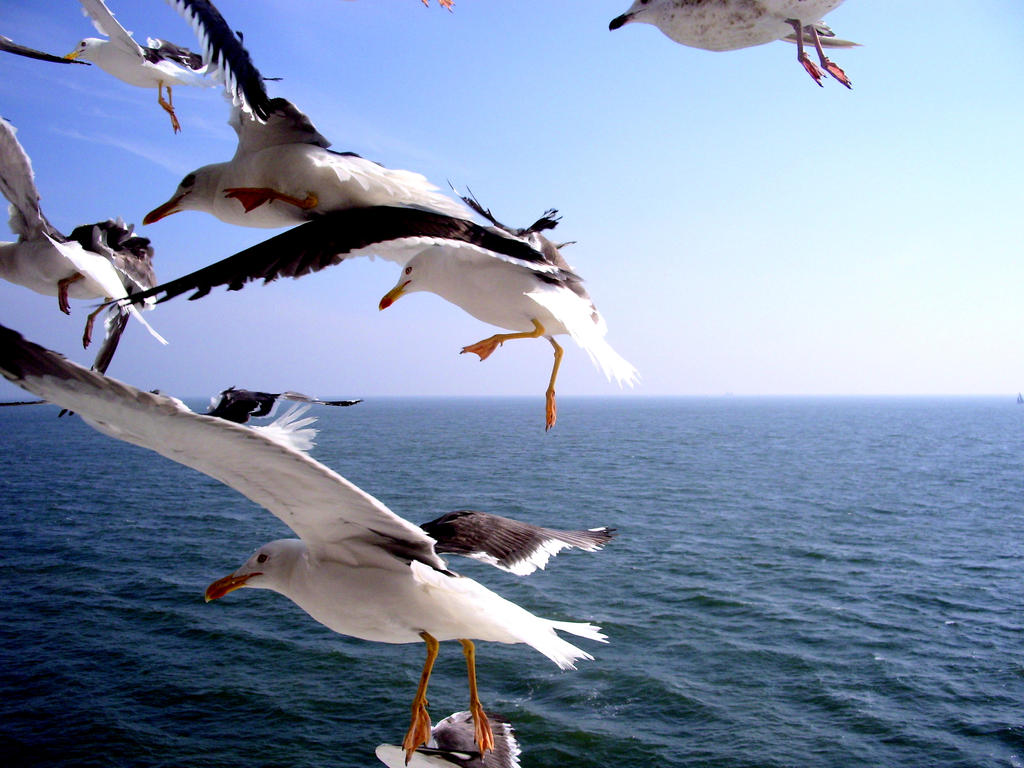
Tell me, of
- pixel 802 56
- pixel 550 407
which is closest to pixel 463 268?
pixel 550 407

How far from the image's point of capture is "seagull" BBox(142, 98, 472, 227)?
3.09 meters

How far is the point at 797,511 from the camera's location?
201ft

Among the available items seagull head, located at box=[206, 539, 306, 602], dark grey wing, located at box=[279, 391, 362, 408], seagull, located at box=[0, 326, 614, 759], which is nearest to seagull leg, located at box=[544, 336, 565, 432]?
seagull, located at box=[0, 326, 614, 759]

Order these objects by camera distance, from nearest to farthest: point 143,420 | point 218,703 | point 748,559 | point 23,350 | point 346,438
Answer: point 23,350, point 143,420, point 218,703, point 748,559, point 346,438

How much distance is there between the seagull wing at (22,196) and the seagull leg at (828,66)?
3.43 metres

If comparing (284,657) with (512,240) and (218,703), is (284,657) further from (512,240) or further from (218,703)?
(512,240)

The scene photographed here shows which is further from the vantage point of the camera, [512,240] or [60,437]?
[60,437]

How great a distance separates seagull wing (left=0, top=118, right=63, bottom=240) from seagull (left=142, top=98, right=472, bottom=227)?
0.86m

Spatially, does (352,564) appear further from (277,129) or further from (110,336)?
(277,129)

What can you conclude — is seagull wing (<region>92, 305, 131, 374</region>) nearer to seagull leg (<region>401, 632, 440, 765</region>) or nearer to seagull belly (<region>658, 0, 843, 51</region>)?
seagull leg (<region>401, 632, 440, 765</region>)

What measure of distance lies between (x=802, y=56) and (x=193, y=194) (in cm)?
236

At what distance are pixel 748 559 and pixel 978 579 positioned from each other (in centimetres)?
1134

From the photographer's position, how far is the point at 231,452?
244 centimetres

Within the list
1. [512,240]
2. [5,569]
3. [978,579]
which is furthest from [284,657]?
[978,579]
